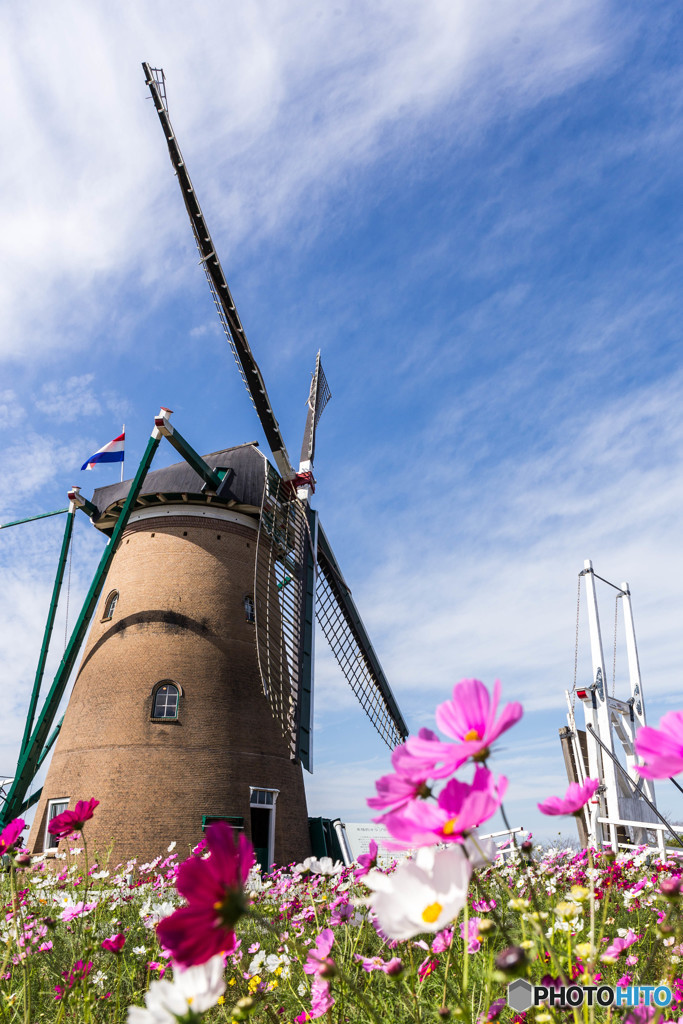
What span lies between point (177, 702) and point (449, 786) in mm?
12515

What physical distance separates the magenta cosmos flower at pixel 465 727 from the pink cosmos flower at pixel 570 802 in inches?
12.5

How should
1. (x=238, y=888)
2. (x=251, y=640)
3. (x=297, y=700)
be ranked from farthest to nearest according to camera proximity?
(x=251, y=640) < (x=297, y=700) < (x=238, y=888)

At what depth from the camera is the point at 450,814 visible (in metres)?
0.91

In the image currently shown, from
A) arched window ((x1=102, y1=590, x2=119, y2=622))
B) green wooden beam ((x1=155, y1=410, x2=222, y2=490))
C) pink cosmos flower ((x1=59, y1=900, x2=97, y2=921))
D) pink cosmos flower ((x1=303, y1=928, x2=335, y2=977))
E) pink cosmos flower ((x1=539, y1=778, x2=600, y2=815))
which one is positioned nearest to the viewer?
pink cosmos flower ((x1=539, y1=778, x2=600, y2=815))

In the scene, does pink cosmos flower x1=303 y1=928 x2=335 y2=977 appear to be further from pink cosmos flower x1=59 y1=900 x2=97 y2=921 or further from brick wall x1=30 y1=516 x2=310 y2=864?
brick wall x1=30 y1=516 x2=310 y2=864

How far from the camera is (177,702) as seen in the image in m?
12.6

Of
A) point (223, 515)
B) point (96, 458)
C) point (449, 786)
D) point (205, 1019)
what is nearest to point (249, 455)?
point (223, 515)

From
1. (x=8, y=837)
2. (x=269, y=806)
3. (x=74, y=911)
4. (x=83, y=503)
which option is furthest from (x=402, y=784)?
(x=83, y=503)

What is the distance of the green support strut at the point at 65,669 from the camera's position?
12.4 metres

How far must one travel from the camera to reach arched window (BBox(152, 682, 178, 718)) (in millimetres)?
12495

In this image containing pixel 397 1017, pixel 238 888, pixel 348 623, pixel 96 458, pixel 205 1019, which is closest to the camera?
pixel 238 888

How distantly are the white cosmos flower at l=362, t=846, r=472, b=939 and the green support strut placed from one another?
13.0m

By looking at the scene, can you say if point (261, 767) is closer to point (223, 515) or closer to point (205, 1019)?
point (223, 515)

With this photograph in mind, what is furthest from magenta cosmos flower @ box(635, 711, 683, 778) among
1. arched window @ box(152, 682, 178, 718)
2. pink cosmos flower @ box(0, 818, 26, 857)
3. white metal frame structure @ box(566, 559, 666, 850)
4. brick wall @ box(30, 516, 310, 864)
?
arched window @ box(152, 682, 178, 718)
